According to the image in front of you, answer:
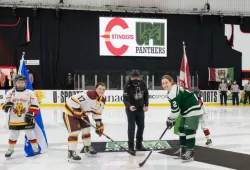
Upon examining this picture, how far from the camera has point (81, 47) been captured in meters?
15.9

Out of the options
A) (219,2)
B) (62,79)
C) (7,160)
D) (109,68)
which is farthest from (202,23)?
(7,160)

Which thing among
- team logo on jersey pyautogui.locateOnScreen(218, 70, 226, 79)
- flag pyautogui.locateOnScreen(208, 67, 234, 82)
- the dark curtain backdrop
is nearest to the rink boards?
the dark curtain backdrop

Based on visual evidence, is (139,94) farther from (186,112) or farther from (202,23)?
(202,23)

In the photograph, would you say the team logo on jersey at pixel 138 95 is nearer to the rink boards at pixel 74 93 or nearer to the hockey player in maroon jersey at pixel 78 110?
the hockey player in maroon jersey at pixel 78 110

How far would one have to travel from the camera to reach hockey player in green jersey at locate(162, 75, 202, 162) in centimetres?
371

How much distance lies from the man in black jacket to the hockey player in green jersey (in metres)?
0.74

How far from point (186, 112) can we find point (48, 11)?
13.6 metres

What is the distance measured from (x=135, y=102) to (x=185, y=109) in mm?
902

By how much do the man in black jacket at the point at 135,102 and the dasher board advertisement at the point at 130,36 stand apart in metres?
11.2

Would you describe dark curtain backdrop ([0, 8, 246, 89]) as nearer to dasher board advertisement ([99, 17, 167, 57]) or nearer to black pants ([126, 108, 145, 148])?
dasher board advertisement ([99, 17, 167, 57])

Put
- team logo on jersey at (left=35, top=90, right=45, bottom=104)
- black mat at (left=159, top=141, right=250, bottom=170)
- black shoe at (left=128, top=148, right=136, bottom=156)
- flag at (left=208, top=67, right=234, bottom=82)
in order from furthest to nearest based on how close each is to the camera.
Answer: flag at (left=208, top=67, right=234, bottom=82) < team logo on jersey at (left=35, top=90, right=45, bottom=104) < black shoe at (left=128, top=148, right=136, bottom=156) < black mat at (left=159, top=141, right=250, bottom=170)

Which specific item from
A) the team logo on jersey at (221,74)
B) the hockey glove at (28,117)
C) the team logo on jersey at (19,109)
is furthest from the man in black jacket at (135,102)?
the team logo on jersey at (221,74)

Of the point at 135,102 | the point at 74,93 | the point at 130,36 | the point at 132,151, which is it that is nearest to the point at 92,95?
the point at 135,102

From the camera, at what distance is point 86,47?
1586cm
